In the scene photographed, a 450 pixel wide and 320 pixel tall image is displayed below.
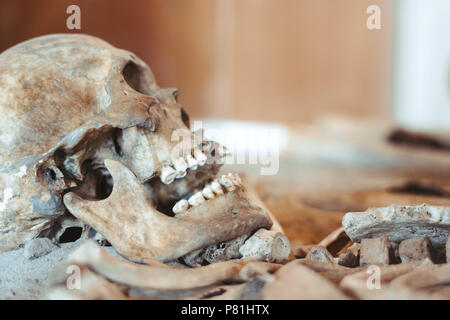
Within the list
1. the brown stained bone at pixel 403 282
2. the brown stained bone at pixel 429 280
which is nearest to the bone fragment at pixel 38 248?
the brown stained bone at pixel 403 282

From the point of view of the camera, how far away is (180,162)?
1.42m

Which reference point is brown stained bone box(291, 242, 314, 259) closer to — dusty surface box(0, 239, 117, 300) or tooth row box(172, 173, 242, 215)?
tooth row box(172, 173, 242, 215)

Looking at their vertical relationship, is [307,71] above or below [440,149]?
above

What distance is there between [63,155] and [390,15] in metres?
7.85

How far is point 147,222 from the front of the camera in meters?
1.31

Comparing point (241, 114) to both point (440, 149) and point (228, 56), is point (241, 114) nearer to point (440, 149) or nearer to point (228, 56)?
point (228, 56)

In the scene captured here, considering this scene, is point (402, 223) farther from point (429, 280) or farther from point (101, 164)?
point (101, 164)

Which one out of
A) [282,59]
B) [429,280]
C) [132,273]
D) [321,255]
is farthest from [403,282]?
[282,59]

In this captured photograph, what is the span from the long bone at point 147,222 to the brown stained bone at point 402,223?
0.29 m

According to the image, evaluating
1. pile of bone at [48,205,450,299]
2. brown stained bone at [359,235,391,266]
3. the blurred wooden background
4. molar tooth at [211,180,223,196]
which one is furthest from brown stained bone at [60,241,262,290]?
the blurred wooden background

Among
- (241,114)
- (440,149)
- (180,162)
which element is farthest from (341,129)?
(180,162)

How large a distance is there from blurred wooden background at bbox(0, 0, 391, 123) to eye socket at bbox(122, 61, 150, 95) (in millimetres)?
4034

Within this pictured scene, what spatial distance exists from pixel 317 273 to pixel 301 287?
0.08m
